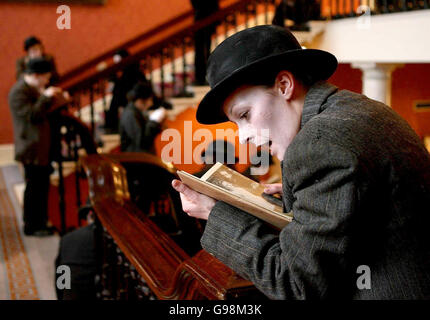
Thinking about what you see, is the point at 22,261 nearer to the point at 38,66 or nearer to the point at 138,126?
the point at 138,126

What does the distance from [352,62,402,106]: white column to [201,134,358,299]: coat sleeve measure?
117 inches

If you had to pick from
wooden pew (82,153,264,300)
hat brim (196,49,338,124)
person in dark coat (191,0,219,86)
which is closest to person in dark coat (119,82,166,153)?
person in dark coat (191,0,219,86)

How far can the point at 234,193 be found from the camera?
45.2 inches

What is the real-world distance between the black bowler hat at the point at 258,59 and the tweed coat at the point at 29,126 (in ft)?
12.2

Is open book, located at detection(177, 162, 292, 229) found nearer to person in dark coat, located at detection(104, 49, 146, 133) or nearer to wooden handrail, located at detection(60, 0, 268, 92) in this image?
wooden handrail, located at detection(60, 0, 268, 92)

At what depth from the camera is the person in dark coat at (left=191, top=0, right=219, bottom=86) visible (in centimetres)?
585

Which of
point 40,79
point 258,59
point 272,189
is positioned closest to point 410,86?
point 40,79

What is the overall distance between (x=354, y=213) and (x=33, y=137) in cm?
421

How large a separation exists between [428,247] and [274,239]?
0.30 metres

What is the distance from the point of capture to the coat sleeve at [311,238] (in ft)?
Result: 3.03

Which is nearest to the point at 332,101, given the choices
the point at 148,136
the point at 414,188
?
the point at 414,188

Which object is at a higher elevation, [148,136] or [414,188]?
[414,188]

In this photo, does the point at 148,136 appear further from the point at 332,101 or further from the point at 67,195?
the point at 332,101

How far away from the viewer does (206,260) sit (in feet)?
4.62
